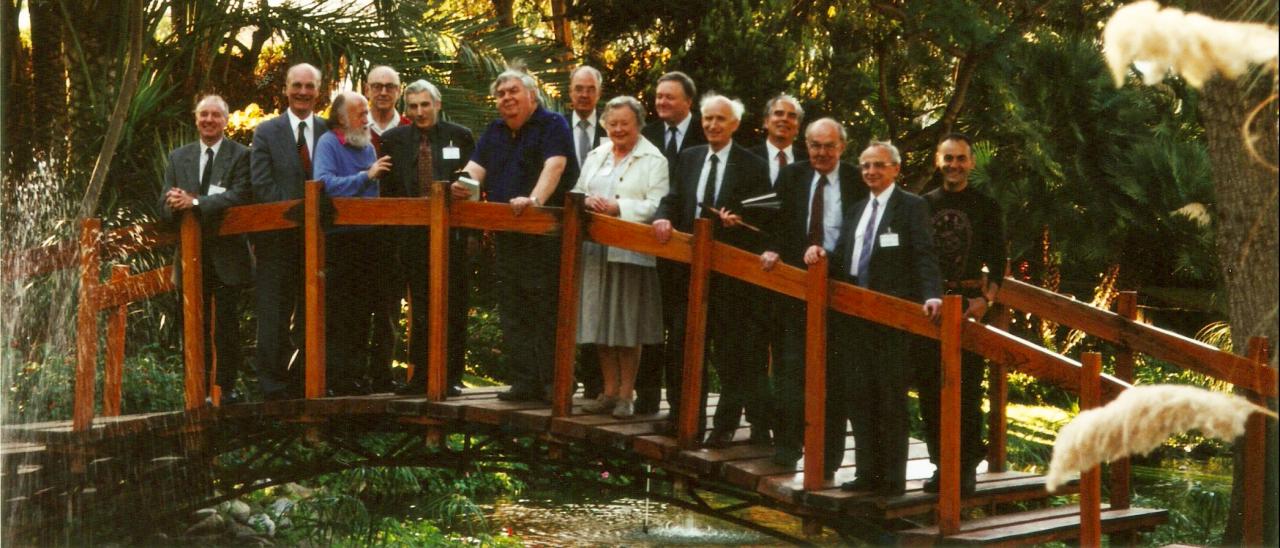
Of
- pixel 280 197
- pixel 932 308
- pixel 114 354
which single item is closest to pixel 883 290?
pixel 932 308

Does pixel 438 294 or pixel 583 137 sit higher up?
pixel 583 137

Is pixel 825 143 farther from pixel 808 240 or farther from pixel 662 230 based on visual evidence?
pixel 662 230

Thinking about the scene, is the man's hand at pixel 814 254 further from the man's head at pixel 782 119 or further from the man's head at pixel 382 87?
the man's head at pixel 382 87

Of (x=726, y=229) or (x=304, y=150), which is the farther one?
(x=304, y=150)

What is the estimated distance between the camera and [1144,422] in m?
2.60

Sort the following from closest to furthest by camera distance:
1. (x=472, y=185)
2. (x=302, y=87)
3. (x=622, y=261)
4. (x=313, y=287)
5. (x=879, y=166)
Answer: (x=879, y=166) < (x=622, y=261) < (x=472, y=185) < (x=302, y=87) < (x=313, y=287)

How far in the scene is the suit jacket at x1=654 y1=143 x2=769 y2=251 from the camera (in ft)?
20.9

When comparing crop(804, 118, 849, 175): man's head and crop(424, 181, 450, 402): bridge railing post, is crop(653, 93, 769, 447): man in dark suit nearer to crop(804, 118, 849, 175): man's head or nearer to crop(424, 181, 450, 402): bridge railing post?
crop(804, 118, 849, 175): man's head

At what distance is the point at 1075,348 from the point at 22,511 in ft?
34.1

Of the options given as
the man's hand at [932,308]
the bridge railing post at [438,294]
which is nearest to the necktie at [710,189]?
the man's hand at [932,308]

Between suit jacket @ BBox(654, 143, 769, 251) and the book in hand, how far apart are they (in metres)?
0.92

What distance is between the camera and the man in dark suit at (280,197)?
286 inches

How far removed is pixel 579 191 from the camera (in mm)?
6820

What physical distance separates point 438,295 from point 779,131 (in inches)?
71.1
